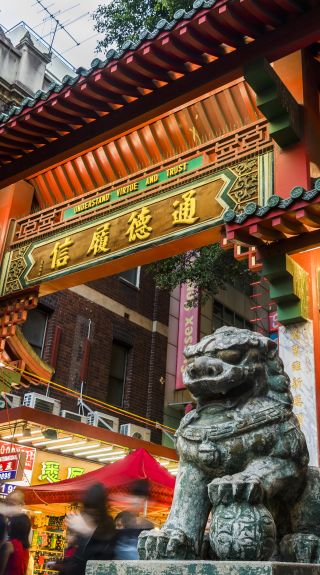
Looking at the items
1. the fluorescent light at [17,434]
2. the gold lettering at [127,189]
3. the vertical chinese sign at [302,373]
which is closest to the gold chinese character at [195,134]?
the gold lettering at [127,189]

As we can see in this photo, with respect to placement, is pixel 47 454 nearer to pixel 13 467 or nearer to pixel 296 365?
pixel 13 467

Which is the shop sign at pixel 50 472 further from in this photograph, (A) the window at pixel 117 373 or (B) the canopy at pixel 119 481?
(B) the canopy at pixel 119 481

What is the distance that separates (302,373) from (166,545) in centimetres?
342

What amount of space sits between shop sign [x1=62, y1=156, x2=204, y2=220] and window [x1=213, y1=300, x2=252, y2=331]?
9.26m

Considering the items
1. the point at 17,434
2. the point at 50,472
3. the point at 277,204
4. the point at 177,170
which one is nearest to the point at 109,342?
the point at 50,472

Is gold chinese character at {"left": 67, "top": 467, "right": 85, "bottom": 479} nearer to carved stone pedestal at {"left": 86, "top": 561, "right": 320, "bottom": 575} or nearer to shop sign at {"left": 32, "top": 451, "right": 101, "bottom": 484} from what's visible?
shop sign at {"left": 32, "top": 451, "right": 101, "bottom": 484}

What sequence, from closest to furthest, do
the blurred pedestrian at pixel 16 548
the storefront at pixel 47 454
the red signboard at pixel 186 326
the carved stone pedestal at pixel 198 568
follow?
the carved stone pedestal at pixel 198 568 → the blurred pedestrian at pixel 16 548 → the storefront at pixel 47 454 → the red signboard at pixel 186 326

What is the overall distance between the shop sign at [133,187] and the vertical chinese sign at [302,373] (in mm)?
2403

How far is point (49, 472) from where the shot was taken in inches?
452

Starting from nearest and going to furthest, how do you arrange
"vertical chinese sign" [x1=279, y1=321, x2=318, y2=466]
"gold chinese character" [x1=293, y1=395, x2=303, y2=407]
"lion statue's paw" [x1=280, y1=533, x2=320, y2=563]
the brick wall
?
"lion statue's paw" [x1=280, y1=533, x2=320, y2=563] → "vertical chinese sign" [x1=279, y1=321, x2=318, y2=466] → "gold chinese character" [x1=293, y1=395, x2=303, y2=407] → the brick wall

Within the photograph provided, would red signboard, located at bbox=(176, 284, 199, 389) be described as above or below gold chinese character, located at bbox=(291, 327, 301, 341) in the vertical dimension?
above

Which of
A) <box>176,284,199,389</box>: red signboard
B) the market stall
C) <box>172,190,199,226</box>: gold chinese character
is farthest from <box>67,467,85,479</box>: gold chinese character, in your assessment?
<box>172,190,199,226</box>: gold chinese character

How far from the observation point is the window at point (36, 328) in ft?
42.7

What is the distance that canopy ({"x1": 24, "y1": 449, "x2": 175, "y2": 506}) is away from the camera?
771 cm
